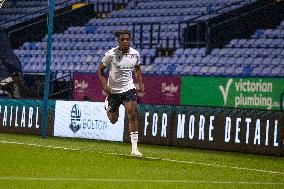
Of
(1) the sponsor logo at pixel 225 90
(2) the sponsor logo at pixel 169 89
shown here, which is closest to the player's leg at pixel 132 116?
(1) the sponsor logo at pixel 225 90

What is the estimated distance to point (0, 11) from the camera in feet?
128

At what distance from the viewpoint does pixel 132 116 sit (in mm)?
15078

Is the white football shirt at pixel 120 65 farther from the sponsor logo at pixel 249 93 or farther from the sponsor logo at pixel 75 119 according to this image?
the sponsor logo at pixel 249 93

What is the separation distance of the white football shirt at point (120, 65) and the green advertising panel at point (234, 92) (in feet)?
21.7

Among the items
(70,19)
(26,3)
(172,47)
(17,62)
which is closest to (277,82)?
(172,47)

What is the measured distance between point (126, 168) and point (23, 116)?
1027 cm

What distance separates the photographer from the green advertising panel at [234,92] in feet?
70.4

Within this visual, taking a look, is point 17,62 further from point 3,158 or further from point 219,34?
point 3,158

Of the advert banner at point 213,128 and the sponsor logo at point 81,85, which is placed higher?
the sponsor logo at point 81,85

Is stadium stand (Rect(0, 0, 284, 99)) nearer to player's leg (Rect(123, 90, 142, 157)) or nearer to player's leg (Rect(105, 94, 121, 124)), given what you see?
player's leg (Rect(105, 94, 121, 124))

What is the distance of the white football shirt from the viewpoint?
609 inches

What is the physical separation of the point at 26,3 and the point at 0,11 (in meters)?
1.22

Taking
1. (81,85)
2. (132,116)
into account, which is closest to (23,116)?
(81,85)

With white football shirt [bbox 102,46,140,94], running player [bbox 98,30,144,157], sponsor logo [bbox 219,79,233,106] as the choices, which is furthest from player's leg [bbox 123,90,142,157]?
sponsor logo [bbox 219,79,233,106]
